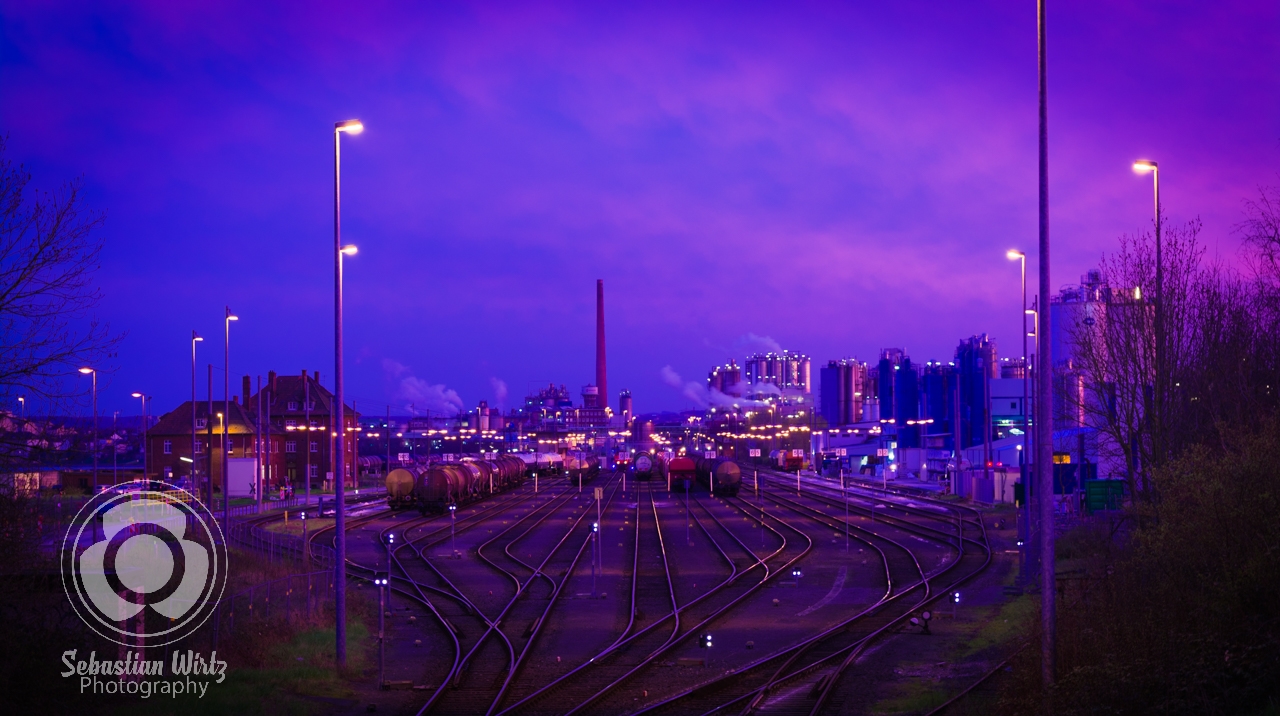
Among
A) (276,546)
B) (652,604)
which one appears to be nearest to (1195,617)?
(652,604)

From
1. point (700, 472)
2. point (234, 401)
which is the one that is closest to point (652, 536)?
point (700, 472)

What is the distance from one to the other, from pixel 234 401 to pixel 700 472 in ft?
137

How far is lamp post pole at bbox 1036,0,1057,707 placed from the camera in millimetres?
12141

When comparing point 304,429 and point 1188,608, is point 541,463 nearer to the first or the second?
point 304,429

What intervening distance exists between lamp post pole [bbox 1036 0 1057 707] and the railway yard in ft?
12.5

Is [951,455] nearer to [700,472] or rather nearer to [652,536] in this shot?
[700,472]

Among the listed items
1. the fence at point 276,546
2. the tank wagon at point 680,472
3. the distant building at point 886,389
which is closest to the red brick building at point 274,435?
the tank wagon at point 680,472

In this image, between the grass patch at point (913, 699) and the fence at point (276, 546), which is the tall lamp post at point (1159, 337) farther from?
the fence at point (276, 546)

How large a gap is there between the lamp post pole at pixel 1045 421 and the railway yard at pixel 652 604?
3805 mm

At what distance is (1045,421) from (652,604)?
14.5 meters

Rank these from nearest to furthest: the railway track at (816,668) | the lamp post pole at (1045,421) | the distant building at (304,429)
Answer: the lamp post pole at (1045,421)
the railway track at (816,668)
the distant building at (304,429)

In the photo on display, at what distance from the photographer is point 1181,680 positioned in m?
10.5

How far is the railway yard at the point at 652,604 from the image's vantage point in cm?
1622

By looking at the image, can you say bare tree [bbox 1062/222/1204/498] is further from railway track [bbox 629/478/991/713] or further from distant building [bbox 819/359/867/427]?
distant building [bbox 819/359/867/427]
